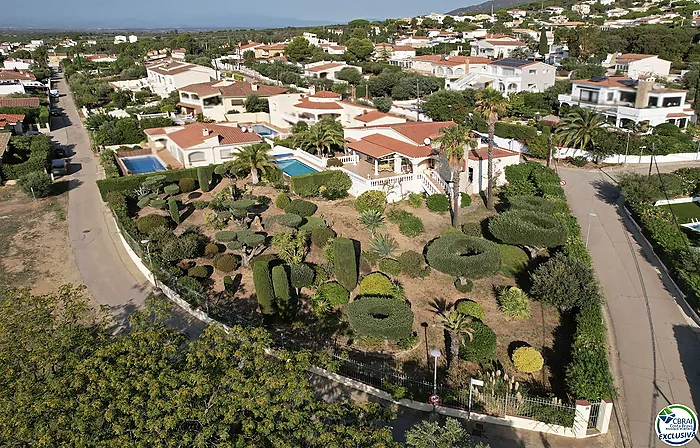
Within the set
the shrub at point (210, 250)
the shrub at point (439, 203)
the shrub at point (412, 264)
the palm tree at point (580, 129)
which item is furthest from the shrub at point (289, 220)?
the palm tree at point (580, 129)

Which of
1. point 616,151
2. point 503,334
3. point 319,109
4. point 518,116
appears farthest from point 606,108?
point 503,334

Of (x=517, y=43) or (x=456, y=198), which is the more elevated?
(x=517, y=43)

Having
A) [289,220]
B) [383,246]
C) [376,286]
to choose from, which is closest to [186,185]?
[289,220]

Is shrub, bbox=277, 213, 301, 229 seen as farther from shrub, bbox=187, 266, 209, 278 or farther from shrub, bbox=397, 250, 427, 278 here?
shrub, bbox=397, 250, 427, 278

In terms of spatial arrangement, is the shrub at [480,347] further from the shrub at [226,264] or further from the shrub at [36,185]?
the shrub at [36,185]

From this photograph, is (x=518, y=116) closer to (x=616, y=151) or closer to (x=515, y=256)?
(x=616, y=151)

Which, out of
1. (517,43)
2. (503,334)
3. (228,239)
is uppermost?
(517,43)

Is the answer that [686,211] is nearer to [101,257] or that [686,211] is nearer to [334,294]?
[334,294]
